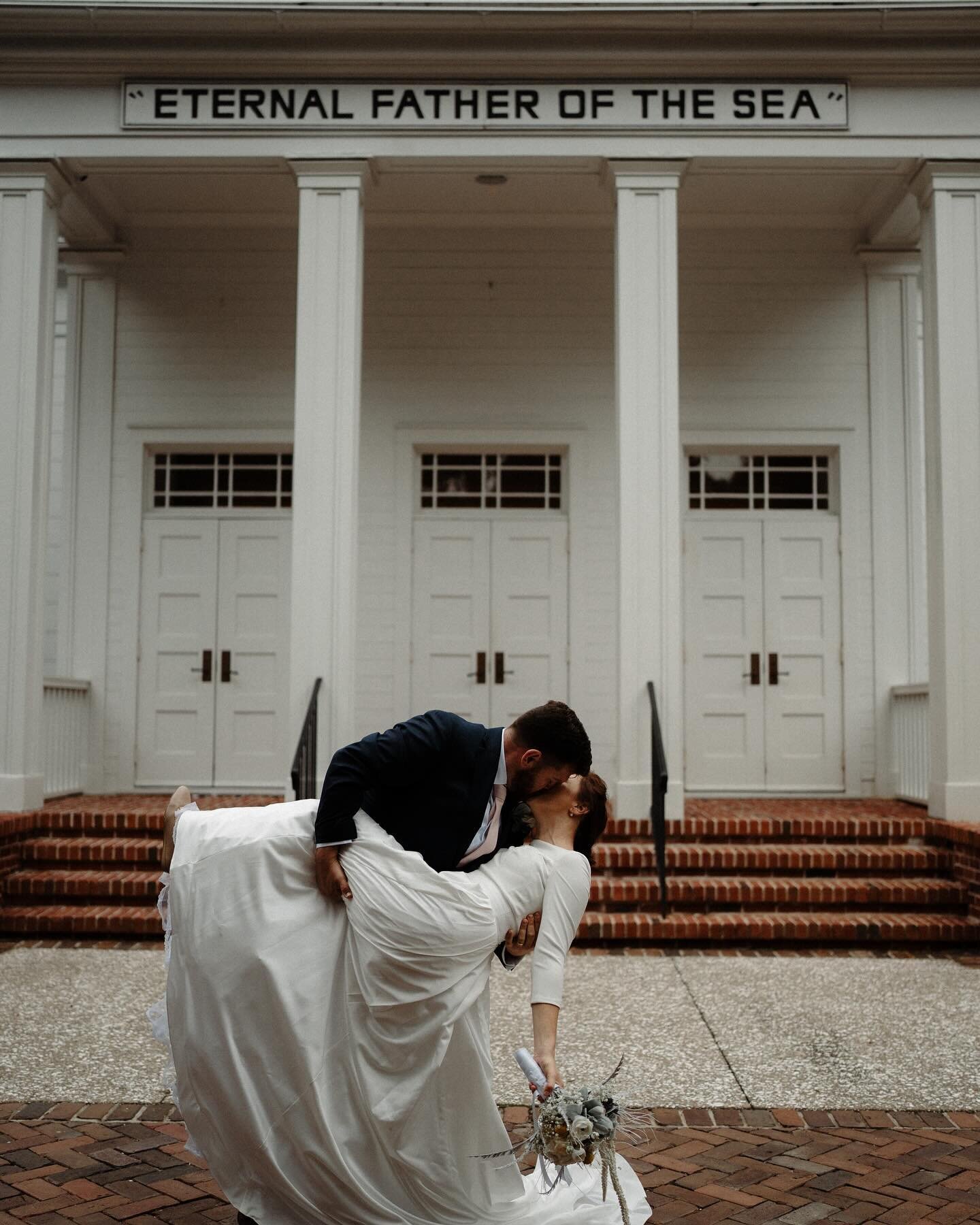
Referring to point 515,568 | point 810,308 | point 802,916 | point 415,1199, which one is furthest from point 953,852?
point 415,1199

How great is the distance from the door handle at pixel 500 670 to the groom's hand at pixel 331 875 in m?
7.11

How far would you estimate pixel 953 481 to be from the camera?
838cm

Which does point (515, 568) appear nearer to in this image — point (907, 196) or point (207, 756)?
point (207, 756)

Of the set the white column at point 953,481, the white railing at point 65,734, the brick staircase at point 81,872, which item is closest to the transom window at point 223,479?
the white railing at point 65,734

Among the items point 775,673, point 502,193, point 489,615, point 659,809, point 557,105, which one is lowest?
point 659,809

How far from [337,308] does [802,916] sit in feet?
16.8

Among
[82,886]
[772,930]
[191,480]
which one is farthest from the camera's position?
[191,480]

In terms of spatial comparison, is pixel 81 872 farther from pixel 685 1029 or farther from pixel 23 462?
pixel 685 1029

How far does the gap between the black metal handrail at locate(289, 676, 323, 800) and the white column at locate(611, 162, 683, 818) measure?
2.07 metres

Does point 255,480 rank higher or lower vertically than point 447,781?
higher

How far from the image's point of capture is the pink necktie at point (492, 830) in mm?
3256

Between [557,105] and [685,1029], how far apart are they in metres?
6.34

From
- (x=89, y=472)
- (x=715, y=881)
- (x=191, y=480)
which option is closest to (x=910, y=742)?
(x=715, y=881)

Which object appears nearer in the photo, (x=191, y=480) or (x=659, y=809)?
(x=659, y=809)
